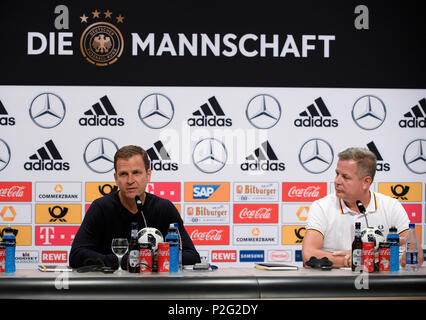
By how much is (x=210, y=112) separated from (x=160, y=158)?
0.61 meters

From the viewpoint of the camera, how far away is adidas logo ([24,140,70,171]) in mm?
4695

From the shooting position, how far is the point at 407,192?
16.0 ft

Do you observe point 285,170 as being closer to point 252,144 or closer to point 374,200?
point 252,144

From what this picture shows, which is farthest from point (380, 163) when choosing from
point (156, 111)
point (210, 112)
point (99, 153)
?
point (99, 153)

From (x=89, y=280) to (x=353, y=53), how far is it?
11.3 ft

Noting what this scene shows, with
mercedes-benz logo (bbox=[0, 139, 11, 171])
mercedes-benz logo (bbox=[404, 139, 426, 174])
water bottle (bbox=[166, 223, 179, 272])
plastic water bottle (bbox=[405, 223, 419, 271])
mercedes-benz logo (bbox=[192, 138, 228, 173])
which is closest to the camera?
water bottle (bbox=[166, 223, 179, 272])

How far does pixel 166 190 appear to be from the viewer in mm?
4754

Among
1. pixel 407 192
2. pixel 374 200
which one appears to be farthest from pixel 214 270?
pixel 407 192

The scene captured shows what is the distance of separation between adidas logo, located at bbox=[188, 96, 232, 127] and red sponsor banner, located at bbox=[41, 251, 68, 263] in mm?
1629

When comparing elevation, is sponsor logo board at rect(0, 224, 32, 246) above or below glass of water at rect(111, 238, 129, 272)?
below

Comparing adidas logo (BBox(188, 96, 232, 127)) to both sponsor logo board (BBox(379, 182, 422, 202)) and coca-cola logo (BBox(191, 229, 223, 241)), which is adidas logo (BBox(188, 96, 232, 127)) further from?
sponsor logo board (BBox(379, 182, 422, 202))

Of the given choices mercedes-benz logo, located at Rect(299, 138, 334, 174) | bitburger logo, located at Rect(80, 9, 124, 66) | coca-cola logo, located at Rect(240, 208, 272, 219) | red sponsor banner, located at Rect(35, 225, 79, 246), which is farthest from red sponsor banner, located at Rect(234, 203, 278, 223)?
bitburger logo, located at Rect(80, 9, 124, 66)

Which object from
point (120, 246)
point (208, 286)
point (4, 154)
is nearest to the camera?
point (208, 286)

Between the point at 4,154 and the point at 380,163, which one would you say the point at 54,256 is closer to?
the point at 4,154
